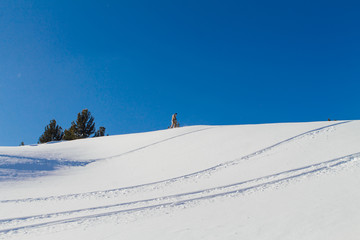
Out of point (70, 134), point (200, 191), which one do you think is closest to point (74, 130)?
point (70, 134)

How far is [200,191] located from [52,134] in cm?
4210

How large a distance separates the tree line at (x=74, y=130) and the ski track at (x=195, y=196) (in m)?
36.4

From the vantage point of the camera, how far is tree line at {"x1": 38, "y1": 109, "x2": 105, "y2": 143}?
3950 cm

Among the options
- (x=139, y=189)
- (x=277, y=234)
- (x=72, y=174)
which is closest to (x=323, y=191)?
(x=277, y=234)

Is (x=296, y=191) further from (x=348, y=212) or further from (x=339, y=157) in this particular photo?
(x=339, y=157)

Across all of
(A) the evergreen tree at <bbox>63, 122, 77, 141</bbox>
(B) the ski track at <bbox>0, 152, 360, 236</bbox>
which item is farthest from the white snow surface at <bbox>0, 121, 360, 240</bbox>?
(A) the evergreen tree at <bbox>63, 122, 77, 141</bbox>

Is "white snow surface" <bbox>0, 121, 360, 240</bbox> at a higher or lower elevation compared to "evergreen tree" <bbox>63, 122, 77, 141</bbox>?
lower

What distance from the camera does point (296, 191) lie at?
19.2 ft

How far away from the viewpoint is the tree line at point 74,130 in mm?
39500

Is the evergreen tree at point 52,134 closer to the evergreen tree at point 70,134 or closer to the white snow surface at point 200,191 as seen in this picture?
the evergreen tree at point 70,134

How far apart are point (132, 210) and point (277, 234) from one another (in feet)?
11.4

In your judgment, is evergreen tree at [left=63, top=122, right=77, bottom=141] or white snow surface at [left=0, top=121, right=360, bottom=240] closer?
white snow surface at [left=0, top=121, right=360, bottom=240]

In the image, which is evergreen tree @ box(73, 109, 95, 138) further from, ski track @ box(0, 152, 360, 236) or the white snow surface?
ski track @ box(0, 152, 360, 236)

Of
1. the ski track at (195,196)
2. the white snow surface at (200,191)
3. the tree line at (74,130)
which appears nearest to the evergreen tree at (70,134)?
the tree line at (74,130)
